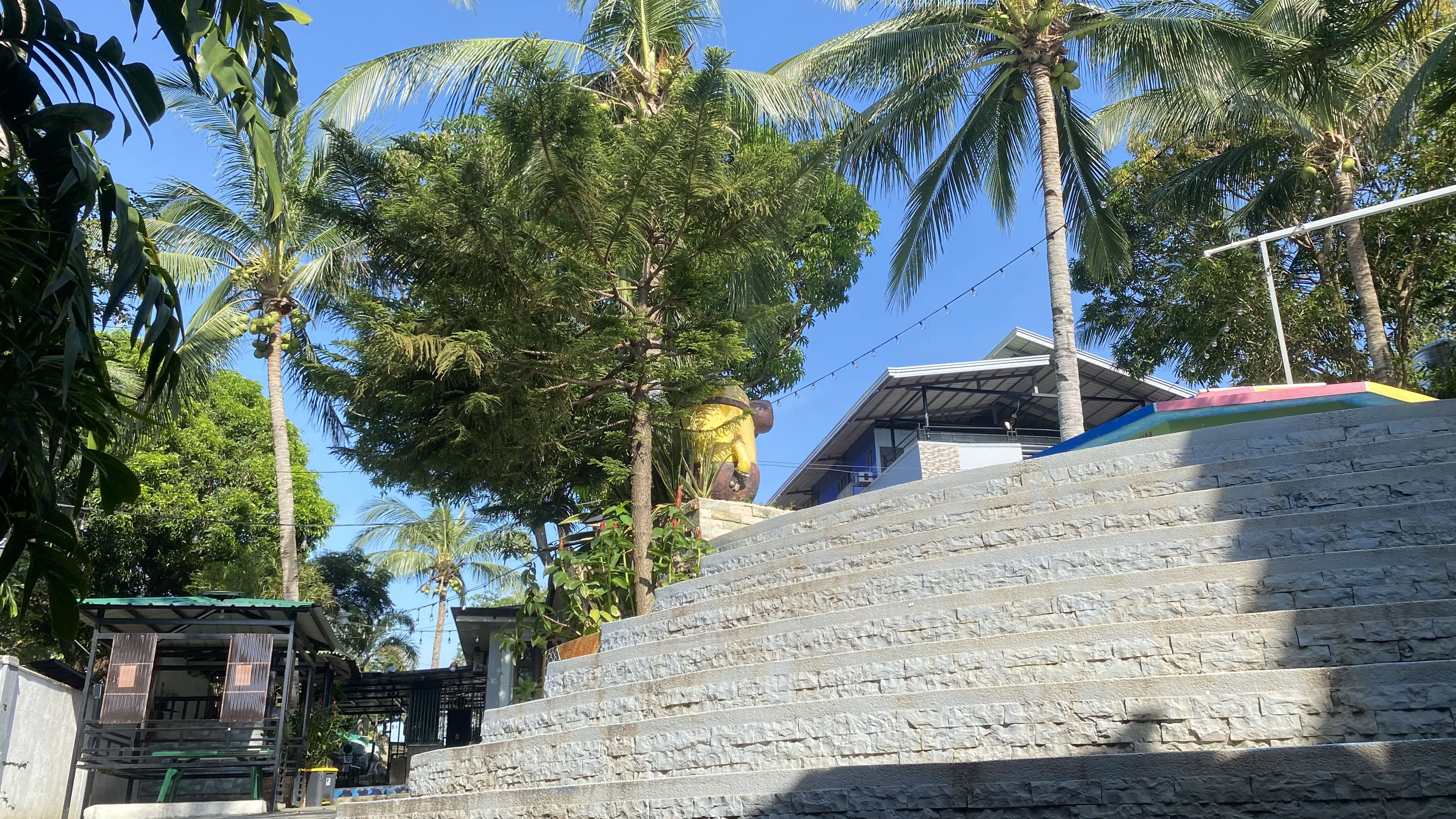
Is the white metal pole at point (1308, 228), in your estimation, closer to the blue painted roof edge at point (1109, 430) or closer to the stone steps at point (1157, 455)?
the blue painted roof edge at point (1109, 430)

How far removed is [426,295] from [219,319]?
9721mm

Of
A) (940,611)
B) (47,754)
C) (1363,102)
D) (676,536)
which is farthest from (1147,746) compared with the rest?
(1363,102)

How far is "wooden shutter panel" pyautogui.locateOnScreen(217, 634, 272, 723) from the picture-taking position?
42.7 feet

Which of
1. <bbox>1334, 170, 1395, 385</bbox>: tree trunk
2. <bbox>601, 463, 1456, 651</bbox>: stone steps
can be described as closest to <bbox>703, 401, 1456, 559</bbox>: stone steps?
<bbox>601, 463, 1456, 651</bbox>: stone steps

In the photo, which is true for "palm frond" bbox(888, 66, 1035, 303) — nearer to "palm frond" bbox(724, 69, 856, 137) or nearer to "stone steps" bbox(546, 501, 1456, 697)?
"palm frond" bbox(724, 69, 856, 137)

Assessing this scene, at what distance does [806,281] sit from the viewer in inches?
794

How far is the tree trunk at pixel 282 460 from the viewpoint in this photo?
17250 mm

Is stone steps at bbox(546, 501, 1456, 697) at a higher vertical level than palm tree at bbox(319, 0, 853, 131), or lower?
lower

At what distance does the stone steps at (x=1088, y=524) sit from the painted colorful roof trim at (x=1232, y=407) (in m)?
3.23

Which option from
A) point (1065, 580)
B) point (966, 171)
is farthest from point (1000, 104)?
point (1065, 580)

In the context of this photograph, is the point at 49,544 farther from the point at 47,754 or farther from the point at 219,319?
the point at 219,319

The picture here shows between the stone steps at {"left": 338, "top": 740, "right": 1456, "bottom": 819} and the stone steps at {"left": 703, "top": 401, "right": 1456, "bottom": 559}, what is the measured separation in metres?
3.80

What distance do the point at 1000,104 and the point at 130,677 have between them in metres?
14.3

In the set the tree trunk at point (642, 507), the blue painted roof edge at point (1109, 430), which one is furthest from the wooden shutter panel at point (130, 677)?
the blue painted roof edge at point (1109, 430)
